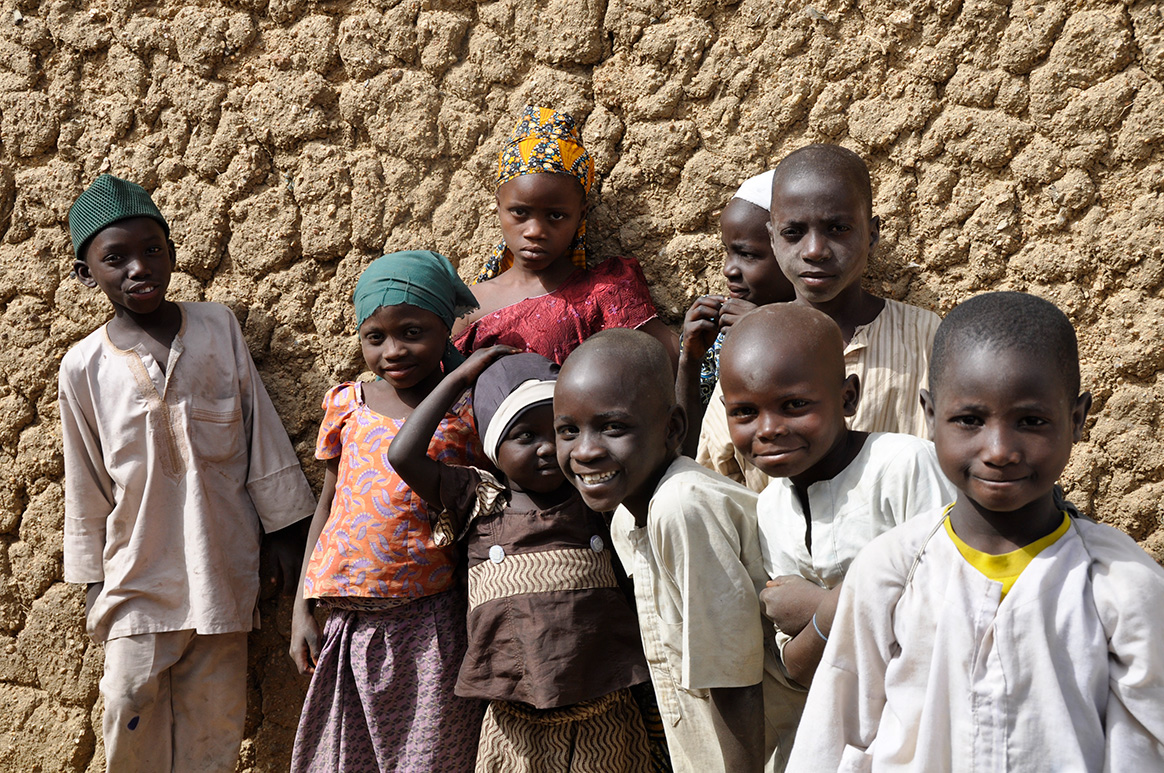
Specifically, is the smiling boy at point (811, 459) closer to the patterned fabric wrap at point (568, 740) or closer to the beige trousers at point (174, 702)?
the patterned fabric wrap at point (568, 740)

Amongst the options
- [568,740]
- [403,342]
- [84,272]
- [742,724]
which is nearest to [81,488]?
[84,272]

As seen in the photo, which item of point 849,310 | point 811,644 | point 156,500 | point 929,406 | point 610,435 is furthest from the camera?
point 156,500

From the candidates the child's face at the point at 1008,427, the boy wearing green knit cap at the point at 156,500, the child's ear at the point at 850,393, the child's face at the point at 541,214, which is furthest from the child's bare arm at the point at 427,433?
the child's face at the point at 1008,427

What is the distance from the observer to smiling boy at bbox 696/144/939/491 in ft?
7.29

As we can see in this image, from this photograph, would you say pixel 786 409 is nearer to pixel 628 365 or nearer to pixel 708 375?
pixel 628 365

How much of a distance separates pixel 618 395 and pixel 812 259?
21.0 inches

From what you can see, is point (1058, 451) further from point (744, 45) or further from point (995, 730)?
point (744, 45)

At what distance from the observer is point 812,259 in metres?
2.20

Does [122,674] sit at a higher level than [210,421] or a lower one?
lower

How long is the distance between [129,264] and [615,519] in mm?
1652

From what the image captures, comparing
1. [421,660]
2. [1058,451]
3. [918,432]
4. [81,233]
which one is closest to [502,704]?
[421,660]

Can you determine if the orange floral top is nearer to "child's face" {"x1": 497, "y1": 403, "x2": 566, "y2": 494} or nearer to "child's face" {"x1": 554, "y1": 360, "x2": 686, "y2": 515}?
"child's face" {"x1": 497, "y1": 403, "x2": 566, "y2": 494}

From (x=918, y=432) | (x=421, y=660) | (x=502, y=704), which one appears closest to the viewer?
(x=918, y=432)

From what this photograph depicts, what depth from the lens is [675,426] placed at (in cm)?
217
